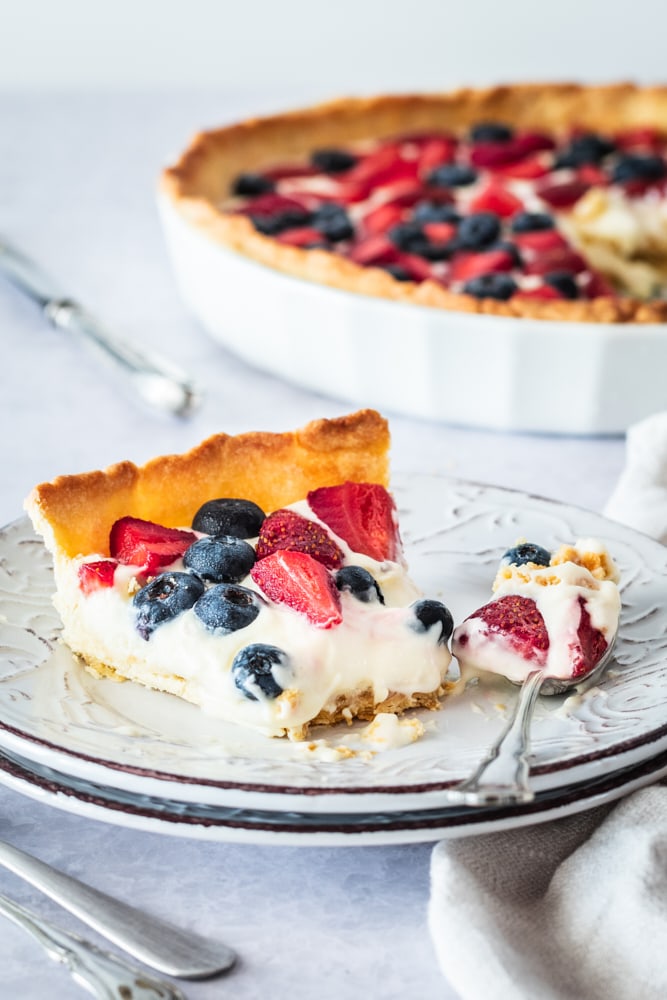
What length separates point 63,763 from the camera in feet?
4.62

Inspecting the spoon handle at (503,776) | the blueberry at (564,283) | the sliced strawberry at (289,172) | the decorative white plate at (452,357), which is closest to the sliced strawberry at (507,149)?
the sliced strawberry at (289,172)

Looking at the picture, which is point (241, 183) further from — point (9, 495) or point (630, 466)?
point (630, 466)

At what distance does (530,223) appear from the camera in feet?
10.9

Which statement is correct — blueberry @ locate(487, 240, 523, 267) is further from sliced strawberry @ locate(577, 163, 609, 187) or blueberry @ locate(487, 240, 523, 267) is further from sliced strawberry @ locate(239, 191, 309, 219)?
sliced strawberry @ locate(577, 163, 609, 187)

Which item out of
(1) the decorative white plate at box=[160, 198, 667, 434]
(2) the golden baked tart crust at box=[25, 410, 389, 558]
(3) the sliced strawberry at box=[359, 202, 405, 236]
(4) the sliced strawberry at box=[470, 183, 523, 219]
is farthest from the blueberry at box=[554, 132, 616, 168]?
(2) the golden baked tart crust at box=[25, 410, 389, 558]

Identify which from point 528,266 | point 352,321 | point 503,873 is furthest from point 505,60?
point 503,873

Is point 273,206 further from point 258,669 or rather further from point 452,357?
point 258,669

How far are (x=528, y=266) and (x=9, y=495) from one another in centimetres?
124

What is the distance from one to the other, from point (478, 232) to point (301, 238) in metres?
0.40

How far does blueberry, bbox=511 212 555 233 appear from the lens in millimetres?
3328

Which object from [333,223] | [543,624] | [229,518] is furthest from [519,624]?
[333,223]

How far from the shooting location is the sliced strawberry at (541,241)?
10.5ft

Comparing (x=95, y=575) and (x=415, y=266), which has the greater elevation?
(x=95, y=575)

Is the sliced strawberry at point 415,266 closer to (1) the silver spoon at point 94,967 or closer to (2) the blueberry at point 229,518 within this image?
(2) the blueberry at point 229,518
